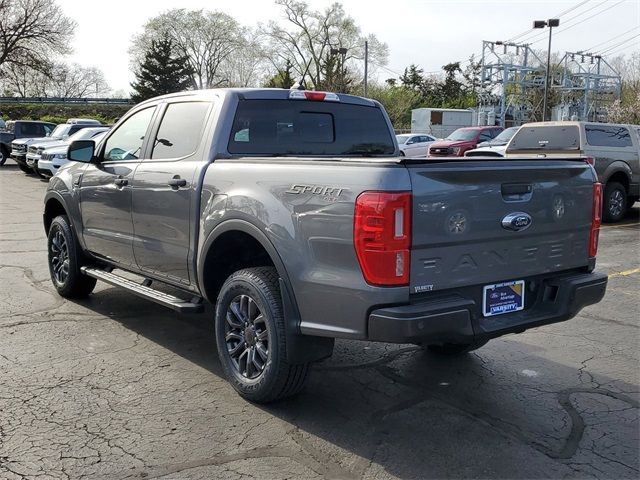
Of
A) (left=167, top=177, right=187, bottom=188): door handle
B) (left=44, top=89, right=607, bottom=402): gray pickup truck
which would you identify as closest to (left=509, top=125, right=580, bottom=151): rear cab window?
(left=44, top=89, right=607, bottom=402): gray pickup truck

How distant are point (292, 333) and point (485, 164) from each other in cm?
144

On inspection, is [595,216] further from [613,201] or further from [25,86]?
[25,86]

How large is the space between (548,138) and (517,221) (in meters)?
9.74

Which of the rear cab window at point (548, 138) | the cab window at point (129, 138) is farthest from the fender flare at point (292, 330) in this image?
the rear cab window at point (548, 138)

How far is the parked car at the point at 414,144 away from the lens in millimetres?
25531

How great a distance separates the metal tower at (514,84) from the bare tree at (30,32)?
29.6m

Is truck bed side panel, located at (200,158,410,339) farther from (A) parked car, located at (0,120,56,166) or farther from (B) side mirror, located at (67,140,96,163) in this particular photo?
(A) parked car, located at (0,120,56,166)

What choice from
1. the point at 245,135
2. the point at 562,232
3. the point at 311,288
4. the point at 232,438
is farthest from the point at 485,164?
the point at 232,438

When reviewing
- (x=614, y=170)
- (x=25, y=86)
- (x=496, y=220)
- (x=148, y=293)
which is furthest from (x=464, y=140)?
(x=25, y=86)

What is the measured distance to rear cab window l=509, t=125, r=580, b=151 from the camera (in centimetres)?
1221

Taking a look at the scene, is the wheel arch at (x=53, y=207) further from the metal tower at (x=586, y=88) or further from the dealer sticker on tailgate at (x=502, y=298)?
the metal tower at (x=586, y=88)

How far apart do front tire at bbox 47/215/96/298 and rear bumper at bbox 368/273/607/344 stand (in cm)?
398

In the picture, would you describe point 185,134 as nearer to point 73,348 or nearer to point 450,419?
point 73,348

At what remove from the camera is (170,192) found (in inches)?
178
